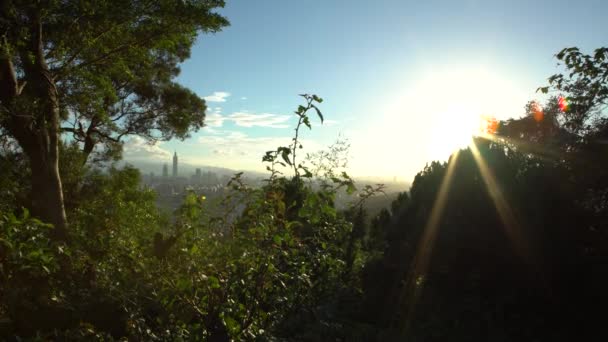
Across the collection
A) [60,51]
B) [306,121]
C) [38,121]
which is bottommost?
[306,121]

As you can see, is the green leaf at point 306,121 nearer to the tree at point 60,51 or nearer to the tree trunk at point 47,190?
the tree at point 60,51

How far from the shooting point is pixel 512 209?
32.2 ft

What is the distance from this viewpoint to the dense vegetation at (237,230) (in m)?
2.31

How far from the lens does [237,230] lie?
8.05 ft

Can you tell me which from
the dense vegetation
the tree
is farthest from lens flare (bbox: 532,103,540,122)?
the tree

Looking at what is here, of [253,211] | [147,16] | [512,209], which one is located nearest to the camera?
[253,211]

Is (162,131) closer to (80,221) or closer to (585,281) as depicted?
(80,221)

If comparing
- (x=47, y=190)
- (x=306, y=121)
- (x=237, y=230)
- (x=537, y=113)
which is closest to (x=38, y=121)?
(x=47, y=190)

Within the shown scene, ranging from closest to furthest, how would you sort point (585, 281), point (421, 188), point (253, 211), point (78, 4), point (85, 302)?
point (253, 211) → point (85, 302) → point (78, 4) → point (585, 281) → point (421, 188)

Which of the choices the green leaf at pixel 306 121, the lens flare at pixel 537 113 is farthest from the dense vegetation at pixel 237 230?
the lens flare at pixel 537 113

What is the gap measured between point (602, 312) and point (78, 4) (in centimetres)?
1134

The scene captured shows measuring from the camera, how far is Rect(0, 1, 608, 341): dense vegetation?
7.57 feet

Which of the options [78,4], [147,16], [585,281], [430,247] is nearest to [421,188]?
[430,247]

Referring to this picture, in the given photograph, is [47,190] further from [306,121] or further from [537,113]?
[537,113]
